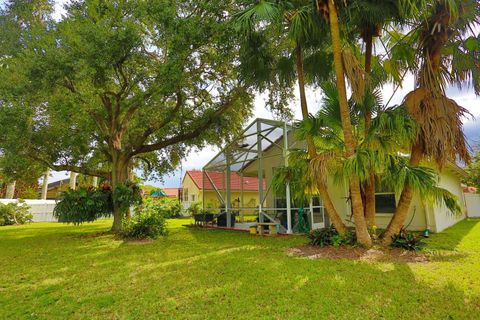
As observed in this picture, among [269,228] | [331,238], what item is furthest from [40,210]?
[331,238]

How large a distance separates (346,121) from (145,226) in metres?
7.92

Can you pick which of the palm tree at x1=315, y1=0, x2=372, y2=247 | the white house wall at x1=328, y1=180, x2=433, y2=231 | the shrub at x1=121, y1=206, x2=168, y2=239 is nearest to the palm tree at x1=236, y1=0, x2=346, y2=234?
the palm tree at x1=315, y1=0, x2=372, y2=247

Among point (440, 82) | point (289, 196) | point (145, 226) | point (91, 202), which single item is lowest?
point (145, 226)

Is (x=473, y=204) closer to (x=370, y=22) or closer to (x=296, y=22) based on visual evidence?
(x=370, y=22)

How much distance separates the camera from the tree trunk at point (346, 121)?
23.3 ft

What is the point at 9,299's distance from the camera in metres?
4.59

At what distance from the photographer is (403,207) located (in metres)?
Result: 7.35

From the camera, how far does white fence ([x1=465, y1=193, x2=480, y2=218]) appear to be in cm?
1998

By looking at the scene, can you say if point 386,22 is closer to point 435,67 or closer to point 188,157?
point 435,67

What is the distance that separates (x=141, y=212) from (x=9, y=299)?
7.11 metres

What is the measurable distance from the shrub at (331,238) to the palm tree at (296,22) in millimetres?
206

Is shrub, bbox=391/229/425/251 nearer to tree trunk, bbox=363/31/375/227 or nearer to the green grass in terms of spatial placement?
the green grass

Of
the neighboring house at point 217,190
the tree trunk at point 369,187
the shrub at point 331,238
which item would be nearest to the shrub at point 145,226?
the neighboring house at point 217,190

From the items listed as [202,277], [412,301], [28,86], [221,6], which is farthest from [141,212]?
[412,301]
